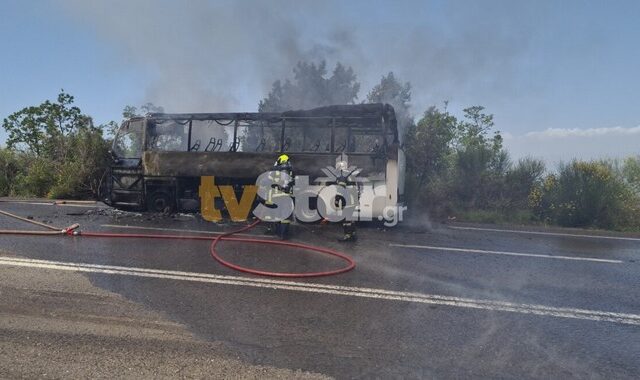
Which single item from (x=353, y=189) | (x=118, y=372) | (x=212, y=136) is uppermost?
(x=212, y=136)

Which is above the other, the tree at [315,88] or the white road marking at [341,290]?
the tree at [315,88]

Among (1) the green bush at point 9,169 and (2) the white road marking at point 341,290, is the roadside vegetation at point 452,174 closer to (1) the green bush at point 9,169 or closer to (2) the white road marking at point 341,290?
(1) the green bush at point 9,169

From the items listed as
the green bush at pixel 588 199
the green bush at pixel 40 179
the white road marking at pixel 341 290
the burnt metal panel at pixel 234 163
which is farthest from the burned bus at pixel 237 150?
the green bush at pixel 40 179

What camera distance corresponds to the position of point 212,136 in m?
10.7

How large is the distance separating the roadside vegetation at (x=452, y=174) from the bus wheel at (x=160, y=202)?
3.12 metres

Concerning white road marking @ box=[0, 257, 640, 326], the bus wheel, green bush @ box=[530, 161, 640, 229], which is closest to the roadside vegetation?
green bush @ box=[530, 161, 640, 229]

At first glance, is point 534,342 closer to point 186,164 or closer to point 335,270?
point 335,270

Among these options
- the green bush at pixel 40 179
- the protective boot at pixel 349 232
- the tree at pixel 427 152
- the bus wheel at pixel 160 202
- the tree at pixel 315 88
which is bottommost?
the protective boot at pixel 349 232

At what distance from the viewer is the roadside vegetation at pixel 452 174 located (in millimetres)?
11352

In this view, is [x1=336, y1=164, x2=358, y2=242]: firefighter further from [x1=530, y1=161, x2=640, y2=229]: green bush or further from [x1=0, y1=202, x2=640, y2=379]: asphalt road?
[x1=530, y1=161, x2=640, y2=229]: green bush

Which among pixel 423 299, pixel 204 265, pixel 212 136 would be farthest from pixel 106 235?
pixel 423 299

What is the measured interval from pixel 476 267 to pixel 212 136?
7314mm

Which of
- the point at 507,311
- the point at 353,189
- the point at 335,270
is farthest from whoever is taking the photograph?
the point at 353,189

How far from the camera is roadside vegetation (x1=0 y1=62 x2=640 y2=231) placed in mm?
11352
